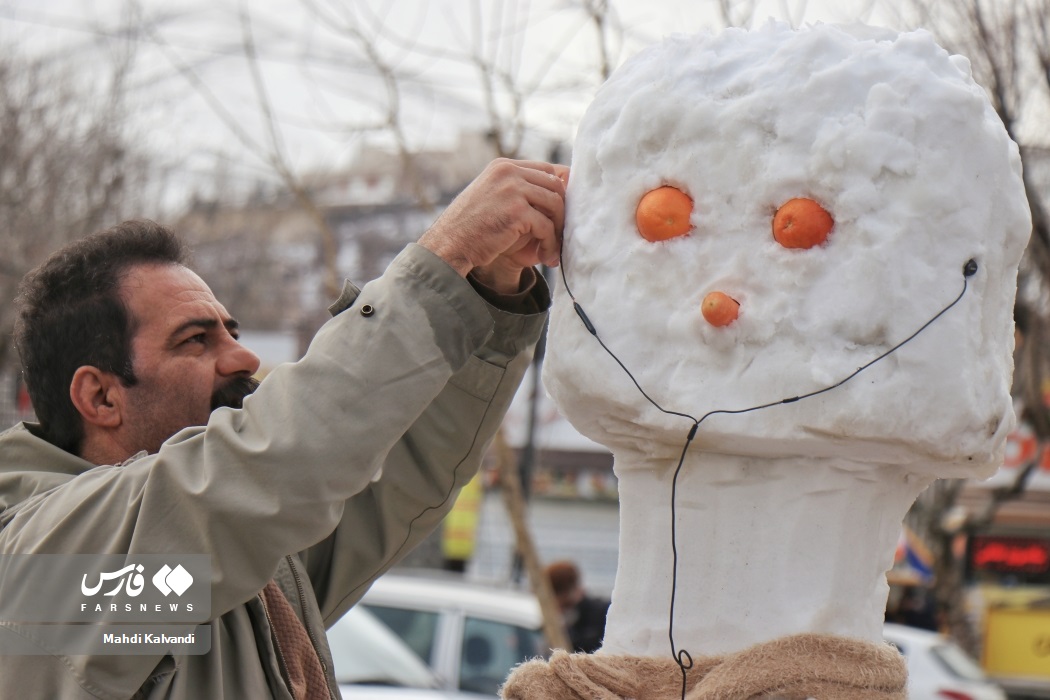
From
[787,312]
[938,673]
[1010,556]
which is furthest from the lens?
[1010,556]

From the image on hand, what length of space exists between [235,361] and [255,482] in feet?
1.77

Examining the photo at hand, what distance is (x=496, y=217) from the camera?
1989 mm

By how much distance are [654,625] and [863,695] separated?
35 centimetres

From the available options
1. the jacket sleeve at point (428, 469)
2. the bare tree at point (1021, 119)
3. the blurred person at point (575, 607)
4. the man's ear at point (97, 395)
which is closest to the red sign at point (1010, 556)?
the bare tree at point (1021, 119)

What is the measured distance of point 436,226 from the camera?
201cm

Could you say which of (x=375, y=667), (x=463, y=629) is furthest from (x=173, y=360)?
(x=463, y=629)

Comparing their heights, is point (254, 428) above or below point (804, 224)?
below

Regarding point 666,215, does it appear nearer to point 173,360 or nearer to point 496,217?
point 496,217

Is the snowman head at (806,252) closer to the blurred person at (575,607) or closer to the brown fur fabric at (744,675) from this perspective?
the brown fur fabric at (744,675)

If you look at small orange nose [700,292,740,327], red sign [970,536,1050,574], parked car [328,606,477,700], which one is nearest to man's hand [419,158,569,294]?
small orange nose [700,292,740,327]

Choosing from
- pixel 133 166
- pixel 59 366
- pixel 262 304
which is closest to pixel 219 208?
pixel 133 166

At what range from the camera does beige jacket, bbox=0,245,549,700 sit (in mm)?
1812

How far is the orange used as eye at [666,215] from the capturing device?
198cm

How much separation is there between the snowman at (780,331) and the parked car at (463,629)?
4332 mm
